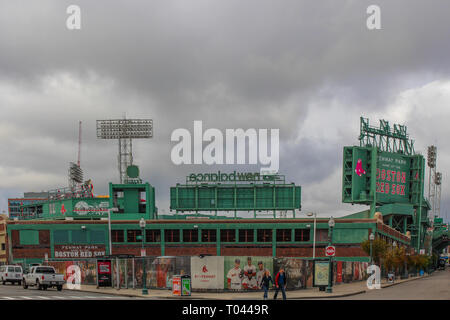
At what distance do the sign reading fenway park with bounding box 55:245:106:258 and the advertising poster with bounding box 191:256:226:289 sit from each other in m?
49.4

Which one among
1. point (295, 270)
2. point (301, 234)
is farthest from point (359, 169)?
point (295, 270)

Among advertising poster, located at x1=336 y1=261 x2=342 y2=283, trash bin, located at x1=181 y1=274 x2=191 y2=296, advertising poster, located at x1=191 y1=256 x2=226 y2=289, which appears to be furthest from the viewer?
advertising poster, located at x1=336 y1=261 x2=342 y2=283

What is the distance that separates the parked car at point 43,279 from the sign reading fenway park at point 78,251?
42300mm

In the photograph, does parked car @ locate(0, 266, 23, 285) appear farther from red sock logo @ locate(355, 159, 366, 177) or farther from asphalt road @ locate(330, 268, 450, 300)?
red sock logo @ locate(355, 159, 366, 177)

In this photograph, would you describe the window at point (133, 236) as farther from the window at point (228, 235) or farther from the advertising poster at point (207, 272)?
the advertising poster at point (207, 272)

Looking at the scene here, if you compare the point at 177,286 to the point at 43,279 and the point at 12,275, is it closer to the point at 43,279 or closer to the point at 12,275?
the point at 43,279

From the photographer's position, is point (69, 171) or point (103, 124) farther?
point (69, 171)

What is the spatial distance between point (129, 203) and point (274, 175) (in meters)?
24.9

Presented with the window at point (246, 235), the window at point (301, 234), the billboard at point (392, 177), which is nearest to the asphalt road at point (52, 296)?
the window at point (246, 235)

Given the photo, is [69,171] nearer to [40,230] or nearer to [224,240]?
[40,230]

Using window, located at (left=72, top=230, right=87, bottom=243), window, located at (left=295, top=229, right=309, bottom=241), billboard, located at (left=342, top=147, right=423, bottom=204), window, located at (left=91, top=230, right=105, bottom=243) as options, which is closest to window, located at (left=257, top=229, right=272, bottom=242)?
window, located at (left=295, top=229, right=309, bottom=241)

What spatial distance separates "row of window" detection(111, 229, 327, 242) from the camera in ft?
276

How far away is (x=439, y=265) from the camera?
15262cm

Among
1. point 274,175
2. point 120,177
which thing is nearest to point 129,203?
point 120,177
